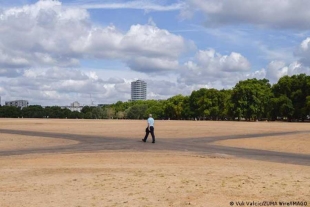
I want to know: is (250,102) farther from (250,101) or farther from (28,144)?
(28,144)

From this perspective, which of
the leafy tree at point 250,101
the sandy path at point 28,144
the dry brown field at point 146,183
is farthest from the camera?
the leafy tree at point 250,101

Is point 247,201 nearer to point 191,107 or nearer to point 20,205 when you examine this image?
point 20,205

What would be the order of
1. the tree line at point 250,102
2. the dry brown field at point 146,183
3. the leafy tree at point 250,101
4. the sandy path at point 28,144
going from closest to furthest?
the dry brown field at point 146,183, the sandy path at point 28,144, the tree line at point 250,102, the leafy tree at point 250,101

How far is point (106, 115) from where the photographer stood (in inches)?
6895

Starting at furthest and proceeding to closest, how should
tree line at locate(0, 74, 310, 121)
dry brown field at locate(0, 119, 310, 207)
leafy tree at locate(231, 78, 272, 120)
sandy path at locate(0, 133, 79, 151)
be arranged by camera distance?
1. leafy tree at locate(231, 78, 272, 120)
2. tree line at locate(0, 74, 310, 121)
3. sandy path at locate(0, 133, 79, 151)
4. dry brown field at locate(0, 119, 310, 207)

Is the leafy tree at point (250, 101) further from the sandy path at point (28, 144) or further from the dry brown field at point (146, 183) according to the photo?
the dry brown field at point (146, 183)

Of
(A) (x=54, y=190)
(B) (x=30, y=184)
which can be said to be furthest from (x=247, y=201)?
(B) (x=30, y=184)

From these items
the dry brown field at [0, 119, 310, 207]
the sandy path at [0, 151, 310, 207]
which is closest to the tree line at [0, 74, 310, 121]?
the dry brown field at [0, 119, 310, 207]

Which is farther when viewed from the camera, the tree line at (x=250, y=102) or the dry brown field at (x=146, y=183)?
the tree line at (x=250, y=102)

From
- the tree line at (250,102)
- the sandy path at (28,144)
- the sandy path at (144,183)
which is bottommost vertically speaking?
the sandy path at (144,183)

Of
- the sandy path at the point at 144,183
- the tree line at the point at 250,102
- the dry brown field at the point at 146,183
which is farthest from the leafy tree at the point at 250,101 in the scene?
the sandy path at the point at 144,183

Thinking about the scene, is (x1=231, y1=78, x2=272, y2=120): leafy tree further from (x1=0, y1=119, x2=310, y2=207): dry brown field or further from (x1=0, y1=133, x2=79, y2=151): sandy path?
(x1=0, y1=119, x2=310, y2=207): dry brown field

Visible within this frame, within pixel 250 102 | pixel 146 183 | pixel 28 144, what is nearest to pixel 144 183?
pixel 146 183

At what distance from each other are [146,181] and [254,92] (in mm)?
97530
